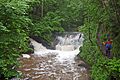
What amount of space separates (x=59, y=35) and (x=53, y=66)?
10428 mm

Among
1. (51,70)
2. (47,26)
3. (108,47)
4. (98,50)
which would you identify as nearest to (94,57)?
(98,50)

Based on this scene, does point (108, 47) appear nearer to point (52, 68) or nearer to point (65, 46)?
point (52, 68)

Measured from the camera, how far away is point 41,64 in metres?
15.2

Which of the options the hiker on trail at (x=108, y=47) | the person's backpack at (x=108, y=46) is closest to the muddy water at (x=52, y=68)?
the hiker on trail at (x=108, y=47)

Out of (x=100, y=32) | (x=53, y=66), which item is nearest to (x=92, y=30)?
(x=100, y=32)

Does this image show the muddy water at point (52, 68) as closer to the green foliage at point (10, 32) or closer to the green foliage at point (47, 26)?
the green foliage at point (10, 32)

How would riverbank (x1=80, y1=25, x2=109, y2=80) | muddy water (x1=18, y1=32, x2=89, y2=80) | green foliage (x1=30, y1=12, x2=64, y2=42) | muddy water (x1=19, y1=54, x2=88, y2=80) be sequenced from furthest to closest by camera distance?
green foliage (x1=30, y1=12, x2=64, y2=42)
muddy water (x1=18, y1=32, x2=89, y2=80)
muddy water (x1=19, y1=54, x2=88, y2=80)
riverbank (x1=80, y1=25, x2=109, y2=80)

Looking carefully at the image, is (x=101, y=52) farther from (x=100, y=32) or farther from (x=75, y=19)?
(x=75, y=19)

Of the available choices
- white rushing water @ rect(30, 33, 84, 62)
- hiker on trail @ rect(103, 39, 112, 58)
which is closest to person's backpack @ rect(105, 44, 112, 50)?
hiker on trail @ rect(103, 39, 112, 58)

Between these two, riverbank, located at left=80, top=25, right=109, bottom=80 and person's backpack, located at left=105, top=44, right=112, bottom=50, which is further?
person's backpack, located at left=105, top=44, right=112, bottom=50

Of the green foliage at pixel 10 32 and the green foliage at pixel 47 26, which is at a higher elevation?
the green foliage at pixel 10 32

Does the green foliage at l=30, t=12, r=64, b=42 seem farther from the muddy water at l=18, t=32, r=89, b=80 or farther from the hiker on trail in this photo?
the hiker on trail

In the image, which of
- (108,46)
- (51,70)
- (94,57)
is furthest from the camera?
(51,70)

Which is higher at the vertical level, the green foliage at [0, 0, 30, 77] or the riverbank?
the green foliage at [0, 0, 30, 77]
